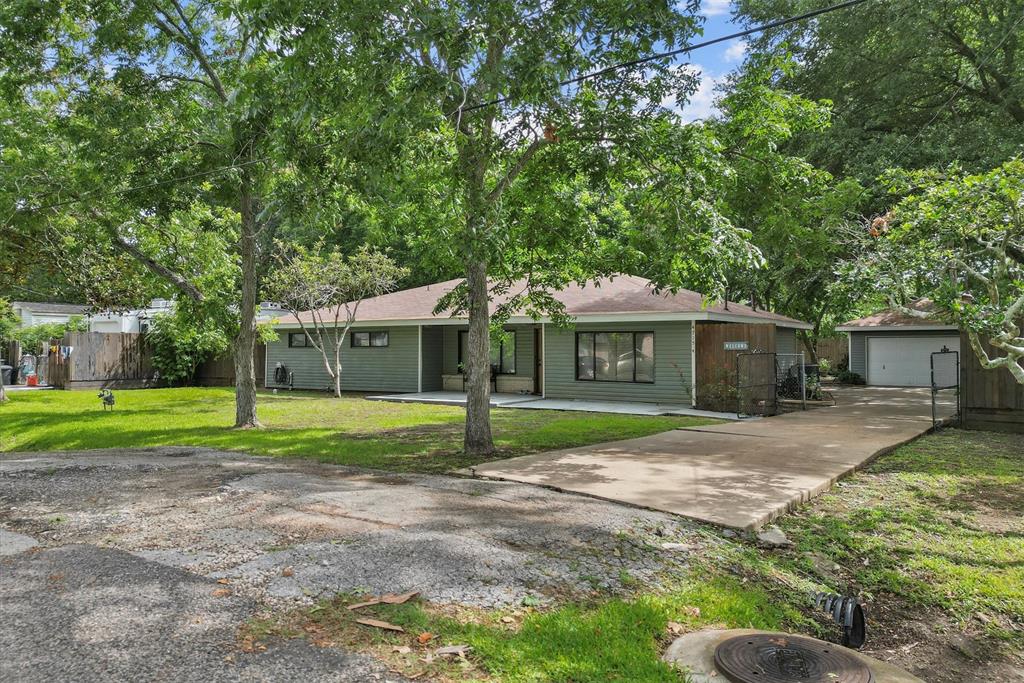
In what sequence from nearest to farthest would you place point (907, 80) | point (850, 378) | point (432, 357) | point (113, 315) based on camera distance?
1. point (907, 80)
2. point (432, 357)
3. point (850, 378)
4. point (113, 315)

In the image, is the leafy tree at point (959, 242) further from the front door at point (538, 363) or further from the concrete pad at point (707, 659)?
the front door at point (538, 363)

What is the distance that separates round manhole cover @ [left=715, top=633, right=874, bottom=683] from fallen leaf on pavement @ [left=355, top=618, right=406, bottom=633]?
1.58 m

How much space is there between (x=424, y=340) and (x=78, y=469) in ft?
44.0

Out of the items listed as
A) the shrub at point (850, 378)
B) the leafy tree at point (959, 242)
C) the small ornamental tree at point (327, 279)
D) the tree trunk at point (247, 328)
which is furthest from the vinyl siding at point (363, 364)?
the shrub at point (850, 378)

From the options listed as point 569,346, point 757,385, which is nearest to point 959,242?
point 757,385

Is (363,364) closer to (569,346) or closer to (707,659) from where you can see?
(569,346)

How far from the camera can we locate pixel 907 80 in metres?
15.2

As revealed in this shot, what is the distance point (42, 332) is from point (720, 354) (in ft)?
87.4

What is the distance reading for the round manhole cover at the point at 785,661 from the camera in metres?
3.18

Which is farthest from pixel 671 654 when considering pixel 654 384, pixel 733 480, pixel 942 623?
pixel 654 384

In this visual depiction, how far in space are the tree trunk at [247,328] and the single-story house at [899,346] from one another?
829 inches

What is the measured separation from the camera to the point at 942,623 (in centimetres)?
420

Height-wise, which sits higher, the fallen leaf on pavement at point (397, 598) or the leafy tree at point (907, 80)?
the leafy tree at point (907, 80)

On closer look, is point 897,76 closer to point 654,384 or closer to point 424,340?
point 654,384
